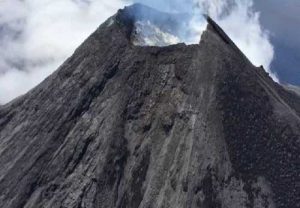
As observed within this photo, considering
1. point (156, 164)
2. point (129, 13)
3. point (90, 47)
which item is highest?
point (129, 13)

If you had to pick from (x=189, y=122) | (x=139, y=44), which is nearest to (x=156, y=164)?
(x=189, y=122)

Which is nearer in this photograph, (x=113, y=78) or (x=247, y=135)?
(x=247, y=135)

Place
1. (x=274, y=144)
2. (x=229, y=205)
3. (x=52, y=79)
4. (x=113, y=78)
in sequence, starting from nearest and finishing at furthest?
(x=229, y=205), (x=274, y=144), (x=113, y=78), (x=52, y=79)

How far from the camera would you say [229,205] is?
6931 cm

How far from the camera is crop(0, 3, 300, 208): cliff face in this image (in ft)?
232

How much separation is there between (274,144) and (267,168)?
2.99 metres

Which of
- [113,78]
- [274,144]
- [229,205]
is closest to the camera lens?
[229,205]

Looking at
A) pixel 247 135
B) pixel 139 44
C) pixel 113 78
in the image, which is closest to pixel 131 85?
pixel 113 78

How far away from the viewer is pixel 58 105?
263 ft

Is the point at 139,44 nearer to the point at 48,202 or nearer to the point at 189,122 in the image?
the point at 189,122

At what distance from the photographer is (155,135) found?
74125 millimetres

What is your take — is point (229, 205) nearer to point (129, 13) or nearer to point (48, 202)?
point (48, 202)

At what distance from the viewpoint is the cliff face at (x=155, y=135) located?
232 feet

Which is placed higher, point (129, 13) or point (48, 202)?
point (129, 13)
